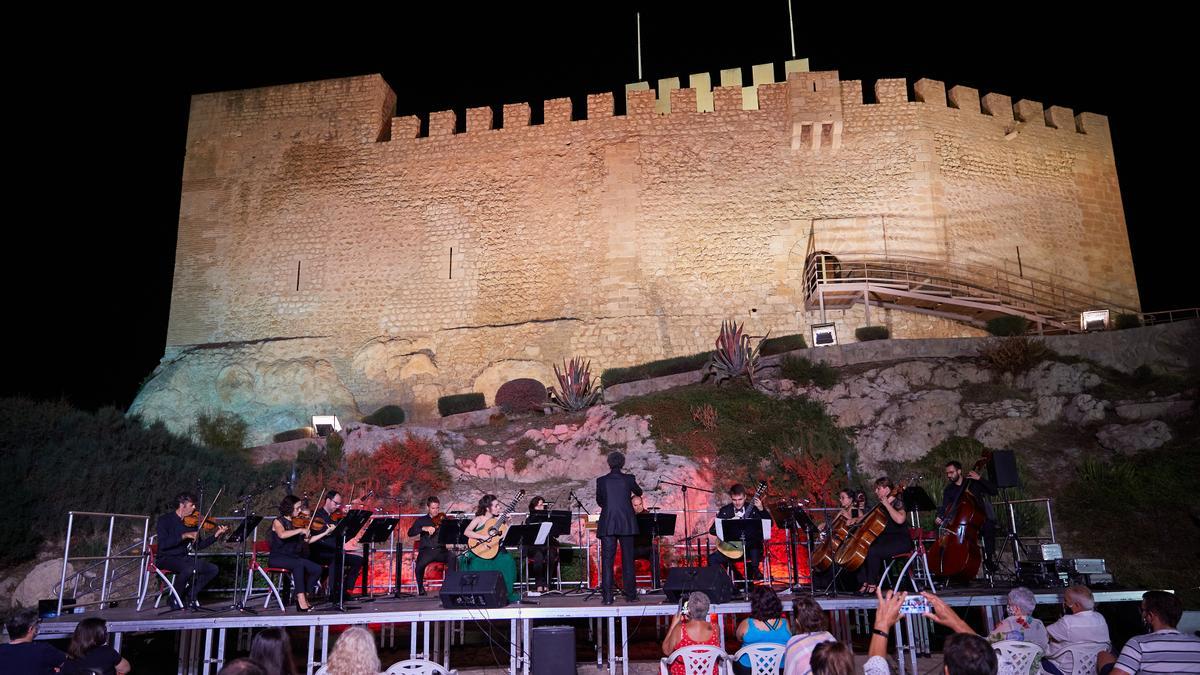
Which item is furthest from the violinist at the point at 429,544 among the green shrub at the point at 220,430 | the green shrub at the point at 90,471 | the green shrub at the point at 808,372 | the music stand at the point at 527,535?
the green shrub at the point at 220,430

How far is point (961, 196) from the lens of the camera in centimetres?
1717

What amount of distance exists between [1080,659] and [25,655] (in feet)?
16.3

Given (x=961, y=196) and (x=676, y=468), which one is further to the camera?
(x=961, y=196)

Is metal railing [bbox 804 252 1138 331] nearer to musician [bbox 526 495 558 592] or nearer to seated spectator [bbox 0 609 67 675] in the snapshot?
musician [bbox 526 495 558 592]

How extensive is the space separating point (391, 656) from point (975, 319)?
43.0 ft

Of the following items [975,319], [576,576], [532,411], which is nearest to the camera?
[576,576]

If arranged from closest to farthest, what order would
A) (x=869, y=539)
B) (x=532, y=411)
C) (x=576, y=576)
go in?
(x=869, y=539), (x=576, y=576), (x=532, y=411)

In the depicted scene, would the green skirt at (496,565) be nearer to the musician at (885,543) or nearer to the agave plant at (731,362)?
the musician at (885,543)

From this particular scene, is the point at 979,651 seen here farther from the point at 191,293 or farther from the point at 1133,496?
the point at 191,293

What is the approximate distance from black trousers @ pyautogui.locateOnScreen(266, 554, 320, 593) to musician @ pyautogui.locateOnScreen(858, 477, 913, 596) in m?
4.09

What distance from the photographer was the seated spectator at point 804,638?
3413 millimetres

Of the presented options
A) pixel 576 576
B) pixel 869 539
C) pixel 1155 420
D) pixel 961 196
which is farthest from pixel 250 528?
pixel 961 196

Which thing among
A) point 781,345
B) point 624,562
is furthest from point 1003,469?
point 781,345

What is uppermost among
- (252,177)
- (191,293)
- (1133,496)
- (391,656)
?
(252,177)
